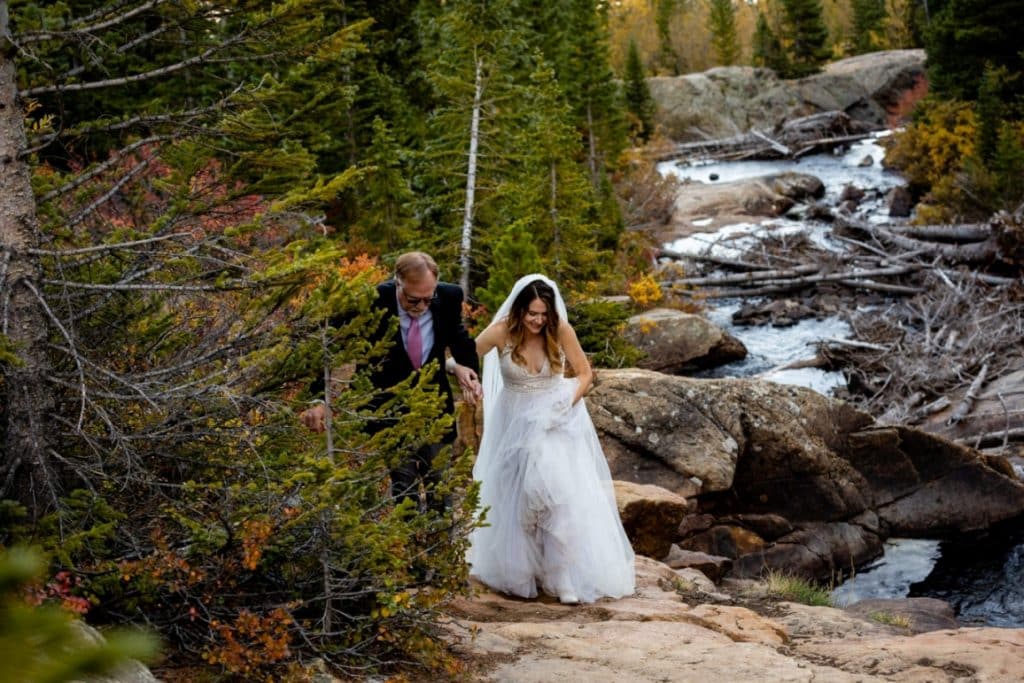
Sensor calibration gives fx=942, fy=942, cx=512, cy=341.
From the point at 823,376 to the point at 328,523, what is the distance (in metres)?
14.7

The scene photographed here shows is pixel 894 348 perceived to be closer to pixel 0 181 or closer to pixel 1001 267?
pixel 1001 267

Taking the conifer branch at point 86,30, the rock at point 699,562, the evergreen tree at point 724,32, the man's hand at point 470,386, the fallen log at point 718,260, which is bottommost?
the rock at point 699,562

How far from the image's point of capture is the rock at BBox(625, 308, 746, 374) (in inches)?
712

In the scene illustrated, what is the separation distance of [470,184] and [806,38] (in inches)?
1918

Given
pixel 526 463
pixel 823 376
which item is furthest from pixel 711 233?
pixel 526 463

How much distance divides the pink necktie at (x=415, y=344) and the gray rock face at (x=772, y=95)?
4783 centimetres

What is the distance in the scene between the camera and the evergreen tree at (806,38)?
57.2 m

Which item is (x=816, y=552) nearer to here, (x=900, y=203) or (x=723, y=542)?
(x=723, y=542)

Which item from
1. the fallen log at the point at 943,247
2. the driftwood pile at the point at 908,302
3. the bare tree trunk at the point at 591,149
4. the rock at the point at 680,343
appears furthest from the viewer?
the bare tree trunk at the point at 591,149

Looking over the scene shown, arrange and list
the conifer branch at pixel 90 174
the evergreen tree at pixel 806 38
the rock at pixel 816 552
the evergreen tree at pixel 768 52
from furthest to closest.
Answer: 1. the evergreen tree at pixel 768 52
2. the evergreen tree at pixel 806 38
3. the rock at pixel 816 552
4. the conifer branch at pixel 90 174

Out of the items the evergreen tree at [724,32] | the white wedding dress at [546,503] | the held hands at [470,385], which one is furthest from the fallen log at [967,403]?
the evergreen tree at [724,32]

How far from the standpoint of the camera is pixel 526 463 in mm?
6949

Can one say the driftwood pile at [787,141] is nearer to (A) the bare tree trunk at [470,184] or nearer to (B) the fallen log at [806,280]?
(B) the fallen log at [806,280]

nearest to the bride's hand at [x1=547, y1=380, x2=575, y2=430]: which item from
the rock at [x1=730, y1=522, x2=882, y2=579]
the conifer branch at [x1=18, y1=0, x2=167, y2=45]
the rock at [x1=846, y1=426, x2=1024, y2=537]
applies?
the conifer branch at [x1=18, y1=0, x2=167, y2=45]
